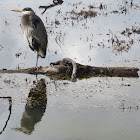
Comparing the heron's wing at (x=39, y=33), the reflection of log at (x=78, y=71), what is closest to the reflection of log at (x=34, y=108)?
the reflection of log at (x=78, y=71)

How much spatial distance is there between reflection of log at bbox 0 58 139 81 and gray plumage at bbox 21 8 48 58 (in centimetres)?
73

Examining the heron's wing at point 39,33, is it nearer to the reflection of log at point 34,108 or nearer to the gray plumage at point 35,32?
the gray plumage at point 35,32

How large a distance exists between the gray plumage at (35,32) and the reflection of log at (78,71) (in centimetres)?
73

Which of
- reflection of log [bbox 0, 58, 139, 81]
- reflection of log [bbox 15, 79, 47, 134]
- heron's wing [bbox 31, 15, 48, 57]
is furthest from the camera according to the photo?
heron's wing [bbox 31, 15, 48, 57]

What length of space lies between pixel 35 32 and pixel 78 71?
1.45m

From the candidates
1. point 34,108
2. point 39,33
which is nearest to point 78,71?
point 39,33

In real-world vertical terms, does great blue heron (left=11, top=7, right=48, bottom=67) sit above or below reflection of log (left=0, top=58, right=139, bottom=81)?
above

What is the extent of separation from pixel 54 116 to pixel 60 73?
306 centimetres

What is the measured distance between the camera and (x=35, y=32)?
8148 millimetres

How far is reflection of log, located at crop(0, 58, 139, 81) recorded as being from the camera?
7.70 meters

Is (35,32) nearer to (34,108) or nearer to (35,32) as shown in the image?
(35,32)

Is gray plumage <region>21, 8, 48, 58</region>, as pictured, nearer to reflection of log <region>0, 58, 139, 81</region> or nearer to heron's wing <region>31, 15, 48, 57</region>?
heron's wing <region>31, 15, 48, 57</region>

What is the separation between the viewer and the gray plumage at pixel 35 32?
8.17m

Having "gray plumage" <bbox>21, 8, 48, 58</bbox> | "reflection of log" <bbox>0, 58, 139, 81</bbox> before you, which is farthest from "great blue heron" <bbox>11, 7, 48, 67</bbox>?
"reflection of log" <bbox>0, 58, 139, 81</bbox>
